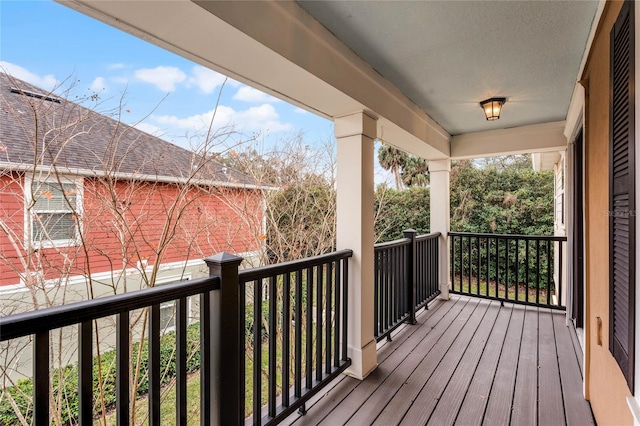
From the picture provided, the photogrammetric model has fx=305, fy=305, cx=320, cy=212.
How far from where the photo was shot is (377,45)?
2.16 meters

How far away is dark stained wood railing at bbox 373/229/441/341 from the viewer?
3.06 m

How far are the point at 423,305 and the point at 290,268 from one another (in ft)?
8.94

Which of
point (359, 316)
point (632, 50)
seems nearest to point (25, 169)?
point (359, 316)

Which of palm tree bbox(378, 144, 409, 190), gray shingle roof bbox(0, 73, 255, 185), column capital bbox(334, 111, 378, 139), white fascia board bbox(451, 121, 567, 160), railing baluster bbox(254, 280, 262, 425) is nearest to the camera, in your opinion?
railing baluster bbox(254, 280, 262, 425)

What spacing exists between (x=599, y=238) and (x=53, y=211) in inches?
142

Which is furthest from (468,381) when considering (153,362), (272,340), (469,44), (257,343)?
(469,44)

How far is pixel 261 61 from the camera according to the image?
1.74 meters

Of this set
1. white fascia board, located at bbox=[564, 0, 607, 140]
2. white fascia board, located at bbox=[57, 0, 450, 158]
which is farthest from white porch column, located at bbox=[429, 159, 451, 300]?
white fascia board, located at bbox=[57, 0, 450, 158]

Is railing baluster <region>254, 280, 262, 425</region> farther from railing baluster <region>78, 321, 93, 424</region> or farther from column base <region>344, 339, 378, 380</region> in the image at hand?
column base <region>344, 339, 378, 380</region>

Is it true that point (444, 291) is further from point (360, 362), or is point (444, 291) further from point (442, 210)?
point (360, 362)

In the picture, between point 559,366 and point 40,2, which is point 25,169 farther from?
point 559,366

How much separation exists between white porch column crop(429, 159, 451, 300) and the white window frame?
14.2ft

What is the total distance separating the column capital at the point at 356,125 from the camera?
2.49 m

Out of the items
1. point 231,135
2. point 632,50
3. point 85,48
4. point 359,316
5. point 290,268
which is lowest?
point 359,316
